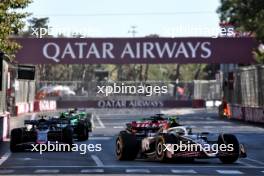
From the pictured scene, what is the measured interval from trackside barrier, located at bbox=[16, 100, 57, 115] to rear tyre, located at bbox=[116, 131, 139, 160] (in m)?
43.5

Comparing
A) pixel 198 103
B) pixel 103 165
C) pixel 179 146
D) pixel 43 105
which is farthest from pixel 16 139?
pixel 198 103

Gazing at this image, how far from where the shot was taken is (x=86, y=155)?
82.7 ft

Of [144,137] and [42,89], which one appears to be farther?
[42,89]

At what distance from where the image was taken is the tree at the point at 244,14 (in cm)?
6444

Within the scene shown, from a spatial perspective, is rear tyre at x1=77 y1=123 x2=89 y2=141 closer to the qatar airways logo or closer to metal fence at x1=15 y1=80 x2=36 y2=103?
the qatar airways logo

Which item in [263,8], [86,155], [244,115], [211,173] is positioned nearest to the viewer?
[211,173]

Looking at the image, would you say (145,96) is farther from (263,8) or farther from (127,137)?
(127,137)

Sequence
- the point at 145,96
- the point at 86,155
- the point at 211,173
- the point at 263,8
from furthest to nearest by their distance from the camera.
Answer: the point at 145,96, the point at 263,8, the point at 86,155, the point at 211,173

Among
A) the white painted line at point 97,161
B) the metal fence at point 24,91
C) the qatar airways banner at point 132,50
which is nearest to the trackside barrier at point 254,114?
the qatar airways banner at point 132,50

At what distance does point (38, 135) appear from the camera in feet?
85.1

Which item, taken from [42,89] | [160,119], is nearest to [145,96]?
[42,89]

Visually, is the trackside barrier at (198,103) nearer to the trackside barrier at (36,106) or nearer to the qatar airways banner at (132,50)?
the trackside barrier at (36,106)

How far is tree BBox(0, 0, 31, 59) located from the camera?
2548 cm

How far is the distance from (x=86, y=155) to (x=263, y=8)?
42990mm
